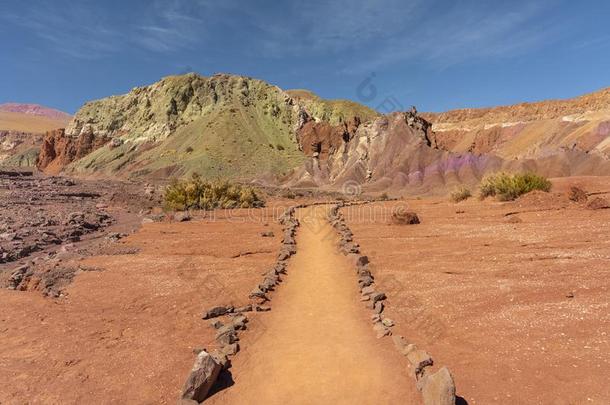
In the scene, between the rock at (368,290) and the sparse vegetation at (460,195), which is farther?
the sparse vegetation at (460,195)

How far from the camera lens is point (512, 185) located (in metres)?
22.6

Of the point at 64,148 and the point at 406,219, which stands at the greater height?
the point at 64,148

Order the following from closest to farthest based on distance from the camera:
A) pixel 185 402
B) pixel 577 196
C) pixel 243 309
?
pixel 185 402 → pixel 243 309 → pixel 577 196

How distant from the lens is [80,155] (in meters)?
86.5

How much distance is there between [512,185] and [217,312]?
19.3 metres

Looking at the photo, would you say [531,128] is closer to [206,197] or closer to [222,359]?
[206,197]

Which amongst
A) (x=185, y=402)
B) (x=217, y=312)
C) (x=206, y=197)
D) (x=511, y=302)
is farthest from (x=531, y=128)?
(x=185, y=402)

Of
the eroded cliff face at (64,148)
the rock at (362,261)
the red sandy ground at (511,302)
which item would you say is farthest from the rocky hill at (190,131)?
the red sandy ground at (511,302)

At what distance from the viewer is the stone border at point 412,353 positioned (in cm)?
515

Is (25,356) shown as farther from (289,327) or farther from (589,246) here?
(589,246)

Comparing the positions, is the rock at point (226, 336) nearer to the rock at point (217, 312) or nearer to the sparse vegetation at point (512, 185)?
the rock at point (217, 312)

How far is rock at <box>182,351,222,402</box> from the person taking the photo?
5.68 metres

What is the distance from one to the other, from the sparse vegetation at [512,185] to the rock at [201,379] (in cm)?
2055

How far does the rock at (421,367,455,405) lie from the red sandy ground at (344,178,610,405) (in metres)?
0.51
